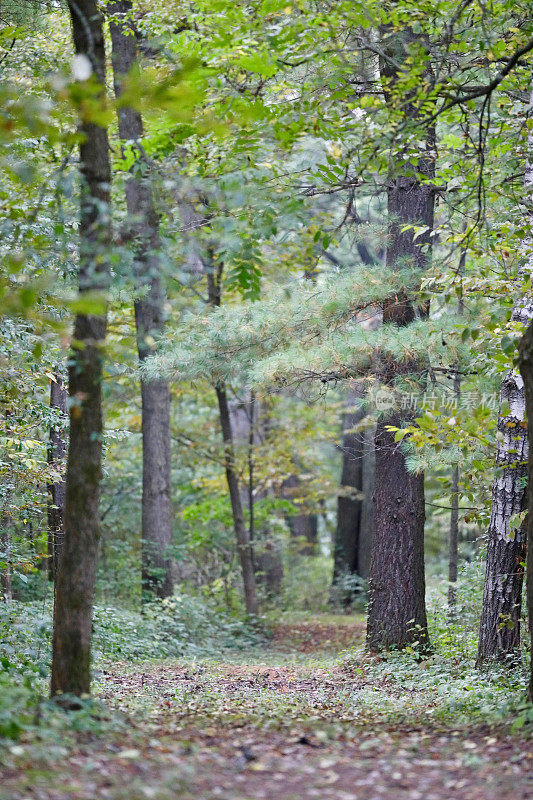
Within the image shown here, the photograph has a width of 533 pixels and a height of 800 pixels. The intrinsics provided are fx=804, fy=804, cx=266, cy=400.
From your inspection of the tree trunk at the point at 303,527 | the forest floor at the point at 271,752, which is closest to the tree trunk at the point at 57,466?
the forest floor at the point at 271,752

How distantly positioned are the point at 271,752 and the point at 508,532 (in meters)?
3.30

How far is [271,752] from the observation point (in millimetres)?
4375

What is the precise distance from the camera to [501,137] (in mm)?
6977

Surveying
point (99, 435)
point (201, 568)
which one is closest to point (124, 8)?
point (99, 435)

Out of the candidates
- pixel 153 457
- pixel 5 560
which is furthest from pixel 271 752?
pixel 153 457

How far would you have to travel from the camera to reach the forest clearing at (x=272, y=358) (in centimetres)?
429

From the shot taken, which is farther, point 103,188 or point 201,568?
point 201,568

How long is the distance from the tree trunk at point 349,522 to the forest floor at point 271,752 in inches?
401

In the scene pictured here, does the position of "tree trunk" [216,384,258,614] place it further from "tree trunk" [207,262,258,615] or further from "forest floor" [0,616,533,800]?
"forest floor" [0,616,533,800]

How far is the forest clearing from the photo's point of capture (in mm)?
4293

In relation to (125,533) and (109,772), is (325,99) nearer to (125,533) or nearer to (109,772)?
(109,772)

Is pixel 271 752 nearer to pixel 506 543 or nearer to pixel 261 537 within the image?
pixel 506 543

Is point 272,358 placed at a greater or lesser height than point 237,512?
greater

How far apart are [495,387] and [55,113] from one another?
17.6 feet
